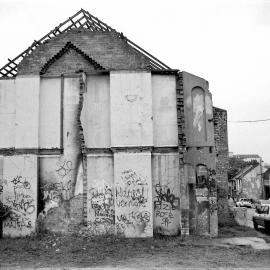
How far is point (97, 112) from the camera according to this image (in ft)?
44.0

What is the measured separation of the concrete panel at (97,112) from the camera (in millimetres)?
13227

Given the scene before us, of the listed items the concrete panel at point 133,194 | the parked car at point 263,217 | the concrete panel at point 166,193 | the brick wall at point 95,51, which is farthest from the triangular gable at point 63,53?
the parked car at point 263,217

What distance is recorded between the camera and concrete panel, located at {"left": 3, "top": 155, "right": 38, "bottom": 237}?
12.7 metres

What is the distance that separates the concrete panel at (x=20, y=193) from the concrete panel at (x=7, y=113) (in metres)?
0.64

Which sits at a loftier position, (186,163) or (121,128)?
(121,128)

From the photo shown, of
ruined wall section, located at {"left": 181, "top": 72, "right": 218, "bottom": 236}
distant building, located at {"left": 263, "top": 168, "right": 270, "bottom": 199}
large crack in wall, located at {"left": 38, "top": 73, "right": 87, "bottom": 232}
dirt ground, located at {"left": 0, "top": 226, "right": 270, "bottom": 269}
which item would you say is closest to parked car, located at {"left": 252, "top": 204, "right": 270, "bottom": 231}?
ruined wall section, located at {"left": 181, "top": 72, "right": 218, "bottom": 236}

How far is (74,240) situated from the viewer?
12.2 metres

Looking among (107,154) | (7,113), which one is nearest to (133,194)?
(107,154)

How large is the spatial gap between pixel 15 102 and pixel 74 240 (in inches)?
202

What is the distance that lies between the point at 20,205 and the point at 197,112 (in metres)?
6.95

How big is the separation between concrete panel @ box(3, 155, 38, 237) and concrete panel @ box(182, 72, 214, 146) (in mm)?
5550

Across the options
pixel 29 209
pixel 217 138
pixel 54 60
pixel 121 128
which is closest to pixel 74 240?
pixel 29 209

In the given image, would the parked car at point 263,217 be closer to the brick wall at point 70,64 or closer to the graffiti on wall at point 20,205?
the brick wall at point 70,64

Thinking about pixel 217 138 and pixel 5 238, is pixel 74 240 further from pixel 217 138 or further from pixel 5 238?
pixel 217 138
